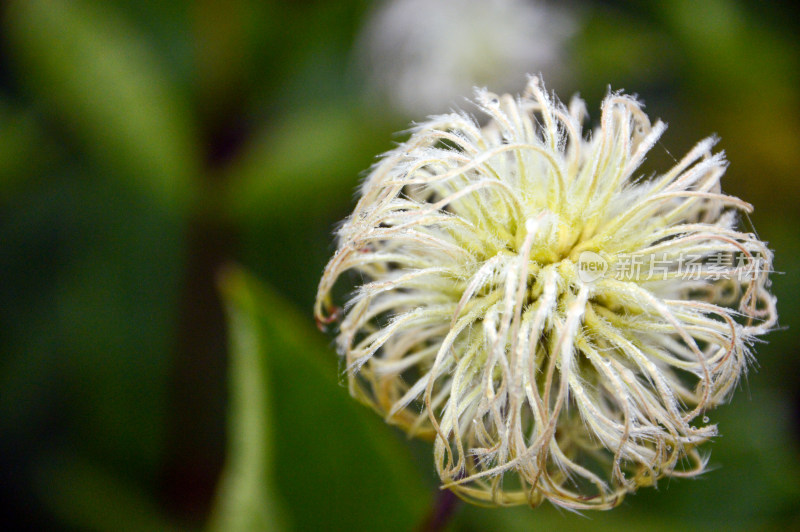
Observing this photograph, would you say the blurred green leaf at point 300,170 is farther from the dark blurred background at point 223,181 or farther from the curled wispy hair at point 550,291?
the curled wispy hair at point 550,291

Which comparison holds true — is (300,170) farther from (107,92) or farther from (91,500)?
(91,500)

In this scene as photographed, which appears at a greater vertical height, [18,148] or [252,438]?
[18,148]

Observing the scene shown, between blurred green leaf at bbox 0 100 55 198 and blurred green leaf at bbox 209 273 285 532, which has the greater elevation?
blurred green leaf at bbox 0 100 55 198

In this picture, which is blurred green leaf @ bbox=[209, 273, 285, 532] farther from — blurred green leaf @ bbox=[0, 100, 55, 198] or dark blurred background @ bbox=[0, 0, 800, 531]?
blurred green leaf @ bbox=[0, 100, 55, 198]

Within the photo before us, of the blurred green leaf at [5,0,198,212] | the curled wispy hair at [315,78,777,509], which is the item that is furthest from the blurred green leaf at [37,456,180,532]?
the curled wispy hair at [315,78,777,509]

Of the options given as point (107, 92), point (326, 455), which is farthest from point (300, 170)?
point (326, 455)

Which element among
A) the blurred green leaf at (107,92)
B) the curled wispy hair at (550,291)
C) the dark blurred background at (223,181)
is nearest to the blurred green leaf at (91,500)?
the dark blurred background at (223,181)

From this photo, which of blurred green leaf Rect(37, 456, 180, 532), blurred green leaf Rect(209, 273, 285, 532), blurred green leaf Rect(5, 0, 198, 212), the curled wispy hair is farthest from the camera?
blurred green leaf Rect(5, 0, 198, 212)
